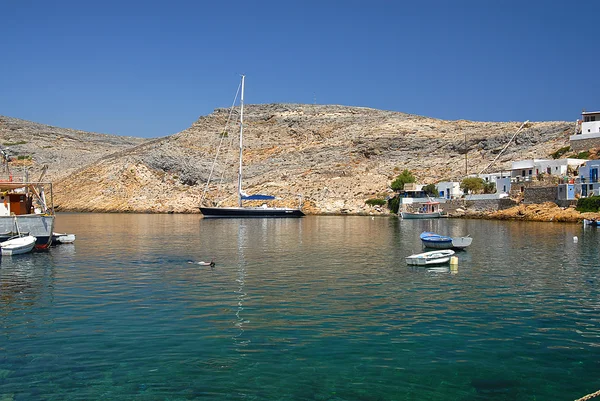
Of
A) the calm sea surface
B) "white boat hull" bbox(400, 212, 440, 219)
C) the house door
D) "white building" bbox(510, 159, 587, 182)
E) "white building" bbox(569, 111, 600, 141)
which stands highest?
"white building" bbox(569, 111, 600, 141)

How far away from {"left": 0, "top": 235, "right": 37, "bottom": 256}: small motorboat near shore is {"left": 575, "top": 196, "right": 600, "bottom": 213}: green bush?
51.9m

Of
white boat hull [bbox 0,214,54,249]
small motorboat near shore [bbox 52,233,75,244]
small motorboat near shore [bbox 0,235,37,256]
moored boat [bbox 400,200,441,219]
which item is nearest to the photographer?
small motorboat near shore [bbox 0,235,37,256]

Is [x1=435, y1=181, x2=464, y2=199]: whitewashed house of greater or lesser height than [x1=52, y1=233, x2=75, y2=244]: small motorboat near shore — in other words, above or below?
above

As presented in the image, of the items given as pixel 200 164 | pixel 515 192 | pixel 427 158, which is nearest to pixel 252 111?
pixel 200 164

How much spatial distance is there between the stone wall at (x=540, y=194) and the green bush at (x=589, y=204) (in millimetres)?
4784

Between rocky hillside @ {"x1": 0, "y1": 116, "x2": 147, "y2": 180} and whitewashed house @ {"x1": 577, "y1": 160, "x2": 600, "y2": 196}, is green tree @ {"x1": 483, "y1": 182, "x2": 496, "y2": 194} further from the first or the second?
rocky hillside @ {"x1": 0, "y1": 116, "x2": 147, "y2": 180}

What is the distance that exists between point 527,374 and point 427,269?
46.4 ft

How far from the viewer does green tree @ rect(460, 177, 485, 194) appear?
77.7 m

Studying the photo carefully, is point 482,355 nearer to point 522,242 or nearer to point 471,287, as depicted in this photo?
point 471,287

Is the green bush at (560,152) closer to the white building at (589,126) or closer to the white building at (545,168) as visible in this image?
the white building at (589,126)

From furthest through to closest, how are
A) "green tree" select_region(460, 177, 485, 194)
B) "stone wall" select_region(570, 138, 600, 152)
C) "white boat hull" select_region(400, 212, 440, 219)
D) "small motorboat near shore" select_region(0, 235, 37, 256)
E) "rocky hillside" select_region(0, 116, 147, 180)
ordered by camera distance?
"rocky hillside" select_region(0, 116, 147, 180)
"stone wall" select_region(570, 138, 600, 152)
"green tree" select_region(460, 177, 485, 194)
"white boat hull" select_region(400, 212, 440, 219)
"small motorboat near shore" select_region(0, 235, 37, 256)

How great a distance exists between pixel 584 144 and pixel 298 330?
3066 inches

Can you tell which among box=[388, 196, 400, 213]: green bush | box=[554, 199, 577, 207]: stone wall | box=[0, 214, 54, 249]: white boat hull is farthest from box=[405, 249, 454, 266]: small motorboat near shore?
box=[388, 196, 400, 213]: green bush

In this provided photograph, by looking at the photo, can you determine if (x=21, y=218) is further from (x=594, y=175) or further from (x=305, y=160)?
(x=305, y=160)
